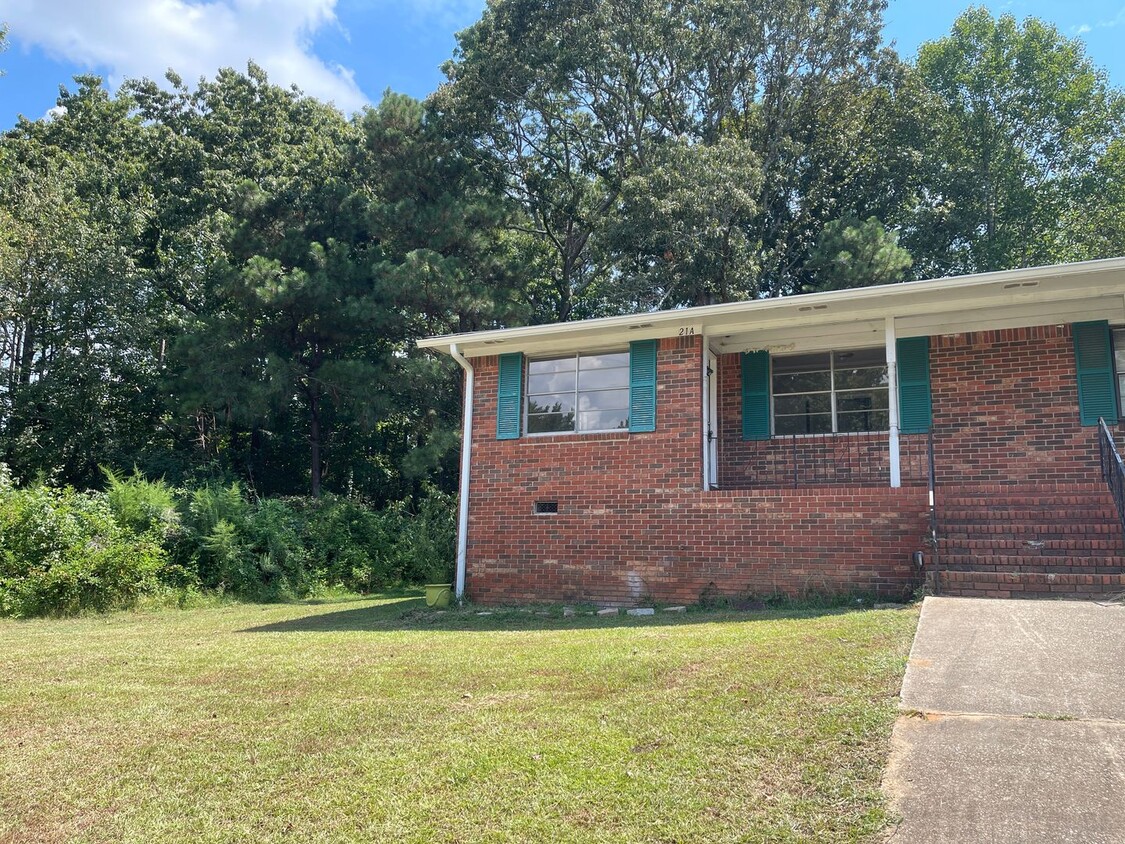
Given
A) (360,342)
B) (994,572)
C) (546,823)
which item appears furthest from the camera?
(360,342)

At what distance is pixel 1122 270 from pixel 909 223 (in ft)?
51.3

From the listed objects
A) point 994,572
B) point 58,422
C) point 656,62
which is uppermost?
point 656,62

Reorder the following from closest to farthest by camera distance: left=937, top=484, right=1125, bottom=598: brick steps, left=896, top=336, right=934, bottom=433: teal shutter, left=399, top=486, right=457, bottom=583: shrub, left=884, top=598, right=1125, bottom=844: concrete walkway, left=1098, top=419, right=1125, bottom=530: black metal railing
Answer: left=884, top=598, right=1125, bottom=844: concrete walkway → left=937, top=484, right=1125, bottom=598: brick steps → left=1098, top=419, right=1125, bottom=530: black metal railing → left=896, top=336, right=934, bottom=433: teal shutter → left=399, top=486, right=457, bottom=583: shrub

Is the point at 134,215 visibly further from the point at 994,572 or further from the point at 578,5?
the point at 994,572

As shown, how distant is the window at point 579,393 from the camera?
11.0m

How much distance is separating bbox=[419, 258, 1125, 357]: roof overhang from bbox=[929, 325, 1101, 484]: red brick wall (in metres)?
0.27

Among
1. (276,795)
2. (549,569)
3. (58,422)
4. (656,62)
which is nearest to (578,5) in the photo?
(656,62)

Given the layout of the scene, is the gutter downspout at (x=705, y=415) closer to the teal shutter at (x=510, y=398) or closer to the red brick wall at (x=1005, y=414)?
the red brick wall at (x=1005, y=414)

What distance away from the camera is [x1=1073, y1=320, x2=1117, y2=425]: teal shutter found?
31.0ft

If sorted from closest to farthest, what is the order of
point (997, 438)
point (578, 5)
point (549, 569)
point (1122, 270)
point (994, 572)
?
point (994, 572) < point (1122, 270) < point (997, 438) < point (549, 569) < point (578, 5)

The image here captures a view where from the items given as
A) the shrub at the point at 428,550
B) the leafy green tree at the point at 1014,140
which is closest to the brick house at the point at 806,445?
the shrub at the point at 428,550

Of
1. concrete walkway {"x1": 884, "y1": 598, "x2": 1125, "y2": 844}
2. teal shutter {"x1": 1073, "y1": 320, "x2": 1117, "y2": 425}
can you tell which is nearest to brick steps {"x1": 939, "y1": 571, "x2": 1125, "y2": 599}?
concrete walkway {"x1": 884, "y1": 598, "x2": 1125, "y2": 844}

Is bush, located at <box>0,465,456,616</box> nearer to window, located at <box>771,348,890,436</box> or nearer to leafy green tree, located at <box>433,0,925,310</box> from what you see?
window, located at <box>771,348,890,436</box>

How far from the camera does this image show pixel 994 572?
8031 millimetres
